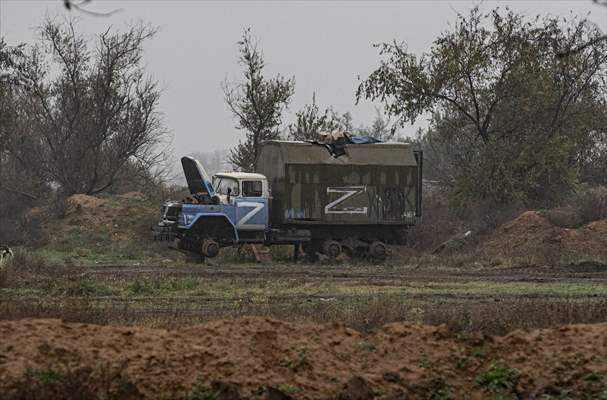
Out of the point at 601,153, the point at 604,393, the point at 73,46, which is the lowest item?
the point at 604,393

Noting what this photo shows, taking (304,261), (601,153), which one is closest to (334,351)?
(304,261)

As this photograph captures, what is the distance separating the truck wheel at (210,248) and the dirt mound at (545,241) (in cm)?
923

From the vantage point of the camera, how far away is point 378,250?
1308 inches

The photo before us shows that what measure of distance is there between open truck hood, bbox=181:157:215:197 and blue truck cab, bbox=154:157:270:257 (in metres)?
0.03

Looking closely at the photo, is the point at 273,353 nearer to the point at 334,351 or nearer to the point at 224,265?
the point at 334,351

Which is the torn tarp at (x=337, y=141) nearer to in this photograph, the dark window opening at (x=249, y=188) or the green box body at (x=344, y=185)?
the green box body at (x=344, y=185)

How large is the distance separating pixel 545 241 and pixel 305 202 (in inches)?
311

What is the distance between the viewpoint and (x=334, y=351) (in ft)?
37.8

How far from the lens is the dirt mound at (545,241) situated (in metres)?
31.4

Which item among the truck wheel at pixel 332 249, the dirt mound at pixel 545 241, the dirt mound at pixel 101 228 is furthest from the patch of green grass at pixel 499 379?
the dirt mound at pixel 101 228

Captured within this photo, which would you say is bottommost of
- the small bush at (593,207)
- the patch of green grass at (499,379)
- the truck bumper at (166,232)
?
the patch of green grass at (499,379)

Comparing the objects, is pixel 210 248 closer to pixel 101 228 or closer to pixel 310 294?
pixel 101 228

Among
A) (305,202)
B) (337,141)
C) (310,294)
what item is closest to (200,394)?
(310,294)

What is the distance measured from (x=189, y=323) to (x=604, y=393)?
20.8 feet
